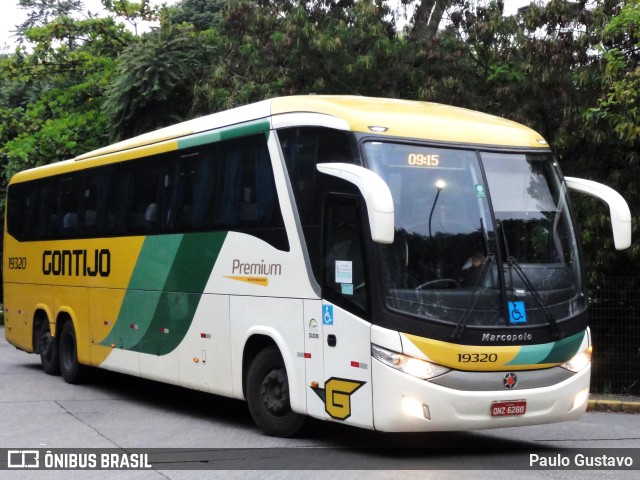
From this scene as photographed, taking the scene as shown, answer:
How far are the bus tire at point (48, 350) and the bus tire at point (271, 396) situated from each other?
7.21 metres

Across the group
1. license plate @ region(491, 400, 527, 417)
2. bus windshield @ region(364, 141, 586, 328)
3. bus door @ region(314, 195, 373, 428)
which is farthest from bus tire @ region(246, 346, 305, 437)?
license plate @ region(491, 400, 527, 417)

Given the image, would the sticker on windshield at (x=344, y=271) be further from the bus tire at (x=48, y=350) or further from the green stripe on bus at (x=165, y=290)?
the bus tire at (x=48, y=350)

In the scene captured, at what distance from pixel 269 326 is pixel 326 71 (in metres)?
10.9

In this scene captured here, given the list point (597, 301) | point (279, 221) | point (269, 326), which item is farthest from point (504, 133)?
point (597, 301)

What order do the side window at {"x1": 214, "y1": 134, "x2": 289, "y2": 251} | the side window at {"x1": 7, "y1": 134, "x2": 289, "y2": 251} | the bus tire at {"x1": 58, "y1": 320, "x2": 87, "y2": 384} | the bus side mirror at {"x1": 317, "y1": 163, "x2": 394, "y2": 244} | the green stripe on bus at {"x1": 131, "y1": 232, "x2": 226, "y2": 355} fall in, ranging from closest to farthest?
the bus side mirror at {"x1": 317, "y1": 163, "x2": 394, "y2": 244} → the side window at {"x1": 214, "y1": 134, "x2": 289, "y2": 251} → the side window at {"x1": 7, "y1": 134, "x2": 289, "y2": 251} → the green stripe on bus at {"x1": 131, "y1": 232, "x2": 226, "y2": 355} → the bus tire at {"x1": 58, "y1": 320, "x2": 87, "y2": 384}

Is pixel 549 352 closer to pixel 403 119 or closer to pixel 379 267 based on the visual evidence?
pixel 379 267

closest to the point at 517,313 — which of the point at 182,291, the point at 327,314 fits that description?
the point at 327,314

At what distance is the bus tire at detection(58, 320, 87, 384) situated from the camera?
54.8 feet

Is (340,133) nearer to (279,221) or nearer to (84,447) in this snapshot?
(279,221)

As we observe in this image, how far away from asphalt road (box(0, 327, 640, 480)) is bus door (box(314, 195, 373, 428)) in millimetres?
532

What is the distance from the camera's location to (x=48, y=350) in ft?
58.7

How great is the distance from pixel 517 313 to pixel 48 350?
10475 millimetres

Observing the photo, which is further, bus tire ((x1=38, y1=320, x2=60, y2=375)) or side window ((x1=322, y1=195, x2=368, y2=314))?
bus tire ((x1=38, y1=320, x2=60, y2=375))

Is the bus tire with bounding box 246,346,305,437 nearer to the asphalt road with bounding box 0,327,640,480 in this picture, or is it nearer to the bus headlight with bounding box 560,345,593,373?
the asphalt road with bounding box 0,327,640,480
